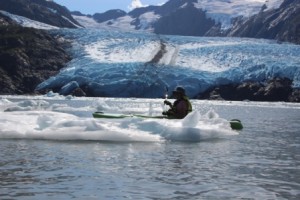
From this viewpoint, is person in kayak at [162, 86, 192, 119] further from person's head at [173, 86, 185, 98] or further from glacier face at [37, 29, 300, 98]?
glacier face at [37, 29, 300, 98]

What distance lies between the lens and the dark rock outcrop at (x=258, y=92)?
238 ft

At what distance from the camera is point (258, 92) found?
2933 inches

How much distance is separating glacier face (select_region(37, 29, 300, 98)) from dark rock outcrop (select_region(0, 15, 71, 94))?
148 inches

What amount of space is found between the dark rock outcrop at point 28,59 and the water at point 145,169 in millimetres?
69668

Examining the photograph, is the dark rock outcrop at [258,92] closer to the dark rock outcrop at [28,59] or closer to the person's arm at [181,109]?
the dark rock outcrop at [28,59]

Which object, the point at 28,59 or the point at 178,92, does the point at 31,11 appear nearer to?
the point at 28,59

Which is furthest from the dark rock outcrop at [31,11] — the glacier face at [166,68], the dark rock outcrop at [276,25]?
the glacier face at [166,68]

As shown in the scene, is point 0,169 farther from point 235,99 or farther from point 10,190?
point 235,99

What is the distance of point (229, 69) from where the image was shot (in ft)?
246

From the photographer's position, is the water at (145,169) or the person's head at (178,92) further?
the person's head at (178,92)

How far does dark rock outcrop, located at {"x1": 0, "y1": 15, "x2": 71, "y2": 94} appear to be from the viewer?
83875mm

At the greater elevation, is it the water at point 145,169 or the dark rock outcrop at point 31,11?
the dark rock outcrop at point 31,11

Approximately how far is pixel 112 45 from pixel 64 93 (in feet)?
58.9

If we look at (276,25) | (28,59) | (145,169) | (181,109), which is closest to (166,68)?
(28,59)
